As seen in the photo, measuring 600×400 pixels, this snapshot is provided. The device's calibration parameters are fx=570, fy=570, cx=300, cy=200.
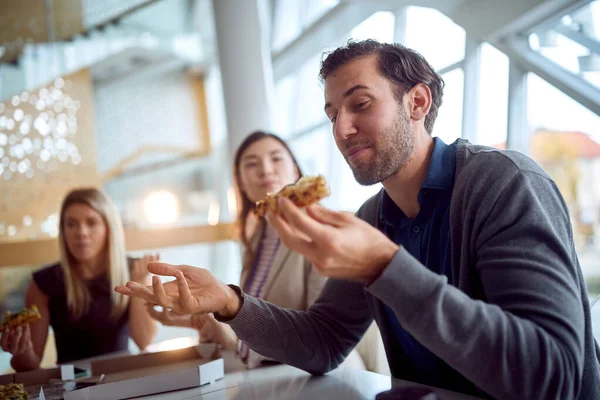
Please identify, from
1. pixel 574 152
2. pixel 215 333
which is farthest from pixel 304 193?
pixel 574 152

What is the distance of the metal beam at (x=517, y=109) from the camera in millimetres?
3107

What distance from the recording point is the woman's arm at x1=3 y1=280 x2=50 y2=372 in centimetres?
228

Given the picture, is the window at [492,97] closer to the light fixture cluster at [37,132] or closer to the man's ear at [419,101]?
the man's ear at [419,101]

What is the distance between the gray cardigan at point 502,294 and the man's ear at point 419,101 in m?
0.18

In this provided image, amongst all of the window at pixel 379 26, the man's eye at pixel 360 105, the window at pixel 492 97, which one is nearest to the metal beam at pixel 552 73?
the window at pixel 492 97

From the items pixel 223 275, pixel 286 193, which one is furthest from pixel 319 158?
pixel 286 193

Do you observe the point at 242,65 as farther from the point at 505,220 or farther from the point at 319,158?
the point at 505,220

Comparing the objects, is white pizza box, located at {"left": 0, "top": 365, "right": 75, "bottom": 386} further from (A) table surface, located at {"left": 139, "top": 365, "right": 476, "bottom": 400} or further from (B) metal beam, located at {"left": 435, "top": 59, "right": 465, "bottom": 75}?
(B) metal beam, located at {"left": 435, "top": 59, "right": 465, "bottom": 75}

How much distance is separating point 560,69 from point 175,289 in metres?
2.34

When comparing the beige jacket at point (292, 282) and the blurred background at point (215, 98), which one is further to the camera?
the blurred background at point (215, 98)

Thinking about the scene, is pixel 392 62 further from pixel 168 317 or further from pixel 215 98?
pixel 215 98

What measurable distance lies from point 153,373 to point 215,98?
27.0ft

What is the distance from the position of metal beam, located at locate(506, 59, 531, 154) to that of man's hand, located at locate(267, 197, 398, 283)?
2.37m

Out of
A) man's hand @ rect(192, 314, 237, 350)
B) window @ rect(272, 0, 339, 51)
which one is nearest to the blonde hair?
man's hand @ rect(192, 314, 237, 350)
